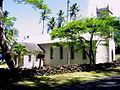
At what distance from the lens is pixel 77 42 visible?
35781mm

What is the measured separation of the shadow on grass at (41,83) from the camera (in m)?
20.8

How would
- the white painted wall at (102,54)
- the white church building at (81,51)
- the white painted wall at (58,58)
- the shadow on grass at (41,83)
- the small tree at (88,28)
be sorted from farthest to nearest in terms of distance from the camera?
the white painted wall at (58,58)
the white church building at (81,51)
the white painted wall at (102,54)
the small tree at (88,28)
the shadow on grass at (41,83)

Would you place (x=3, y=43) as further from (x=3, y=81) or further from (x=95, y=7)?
(x=95, y=7)

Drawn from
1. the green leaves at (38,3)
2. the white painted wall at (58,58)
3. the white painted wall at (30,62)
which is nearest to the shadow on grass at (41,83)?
the green leaves at (38,3)

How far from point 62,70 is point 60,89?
9.97 metres

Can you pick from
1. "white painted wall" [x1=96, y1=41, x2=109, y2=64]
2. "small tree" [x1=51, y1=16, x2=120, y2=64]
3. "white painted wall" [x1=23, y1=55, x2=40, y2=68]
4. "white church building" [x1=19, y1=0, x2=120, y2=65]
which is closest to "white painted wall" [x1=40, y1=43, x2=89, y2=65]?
"white church building" [x1=19, y1=0, x2=120, y2=65]

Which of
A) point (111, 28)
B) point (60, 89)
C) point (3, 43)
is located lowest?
point (60, 89)

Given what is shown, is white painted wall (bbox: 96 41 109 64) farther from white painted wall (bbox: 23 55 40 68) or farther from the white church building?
white painted wall (bbox: 23 55 40 68)

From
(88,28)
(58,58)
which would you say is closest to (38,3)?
(88,28)

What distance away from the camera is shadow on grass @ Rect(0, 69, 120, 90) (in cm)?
2080

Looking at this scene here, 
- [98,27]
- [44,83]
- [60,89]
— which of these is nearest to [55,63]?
[98,27]

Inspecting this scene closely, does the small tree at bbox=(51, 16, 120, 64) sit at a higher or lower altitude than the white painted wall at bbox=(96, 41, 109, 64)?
higher

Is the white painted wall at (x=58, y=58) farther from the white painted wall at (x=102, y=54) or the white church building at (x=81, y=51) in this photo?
the white painted wall at (x=102, y=54)

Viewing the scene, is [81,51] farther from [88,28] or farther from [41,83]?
[41,83]
